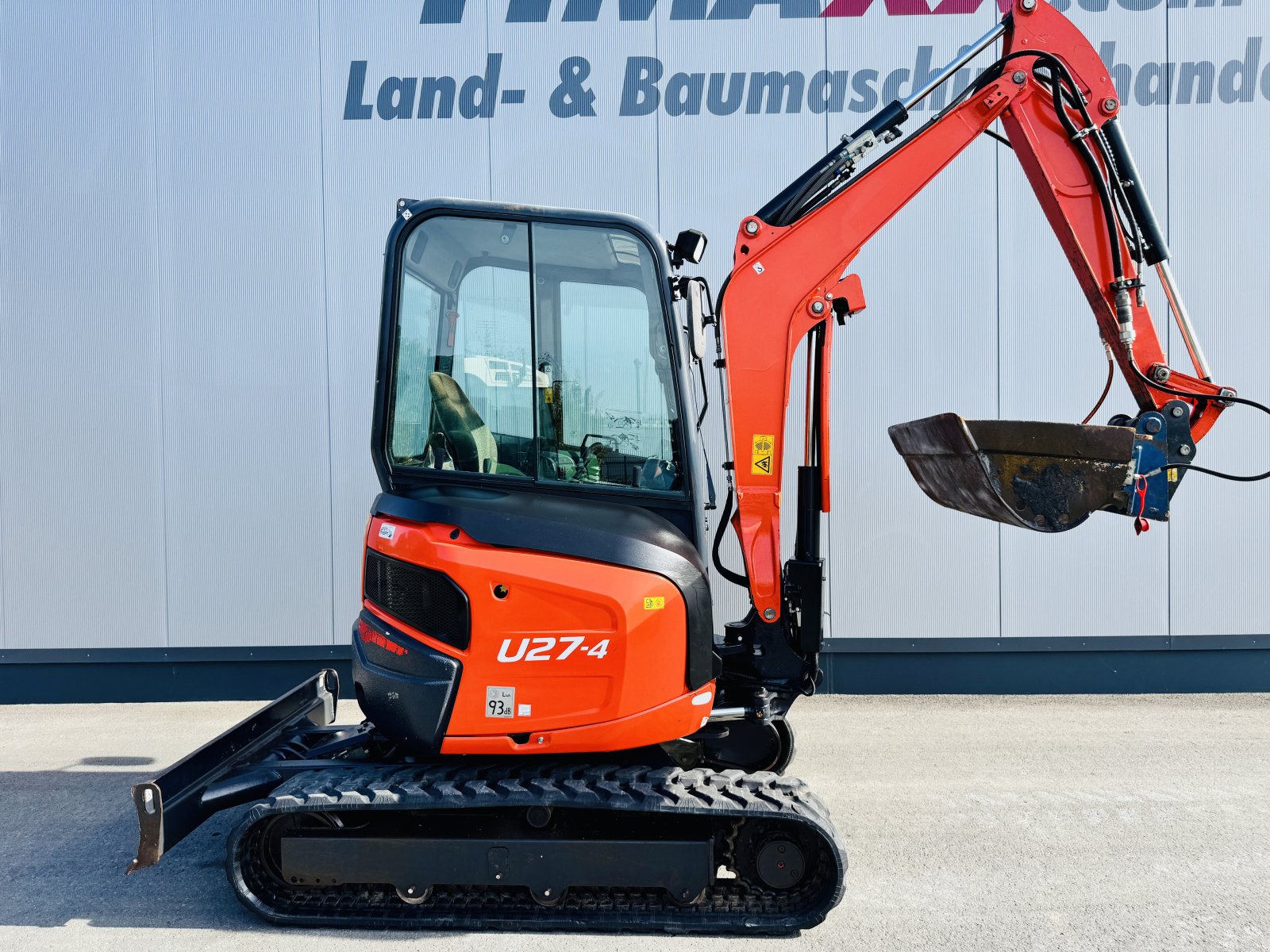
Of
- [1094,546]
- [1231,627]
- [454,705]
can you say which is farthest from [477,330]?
[1231,627]

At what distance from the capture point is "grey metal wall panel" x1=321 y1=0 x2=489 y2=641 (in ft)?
19.2

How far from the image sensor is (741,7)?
5.83m

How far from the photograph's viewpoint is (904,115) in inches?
136

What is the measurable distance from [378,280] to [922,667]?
4.65 meters

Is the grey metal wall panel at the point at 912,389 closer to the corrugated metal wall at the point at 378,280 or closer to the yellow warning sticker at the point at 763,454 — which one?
the corrugated metal wall at the point at 378,280

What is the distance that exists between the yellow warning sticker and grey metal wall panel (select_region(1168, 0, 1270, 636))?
397 centimetres

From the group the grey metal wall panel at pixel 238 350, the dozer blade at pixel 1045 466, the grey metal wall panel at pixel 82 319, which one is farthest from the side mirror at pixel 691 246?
the grey metal wall panel at pixel 82 319

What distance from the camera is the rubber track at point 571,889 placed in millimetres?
2914

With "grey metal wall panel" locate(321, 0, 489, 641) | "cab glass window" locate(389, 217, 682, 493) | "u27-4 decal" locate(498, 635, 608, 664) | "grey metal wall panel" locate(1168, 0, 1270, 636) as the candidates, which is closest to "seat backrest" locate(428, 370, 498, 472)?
"cab glass window" locate(389, 217, 682, 493)

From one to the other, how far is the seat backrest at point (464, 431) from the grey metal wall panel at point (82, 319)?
3822 mm

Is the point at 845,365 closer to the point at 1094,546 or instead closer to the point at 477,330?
the point at 1094,546

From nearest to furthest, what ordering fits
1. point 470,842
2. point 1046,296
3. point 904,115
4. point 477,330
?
point 470,842
point 477,330
point 904,115
point 1046,296

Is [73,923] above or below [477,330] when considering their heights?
below

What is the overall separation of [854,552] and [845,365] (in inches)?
51.1
